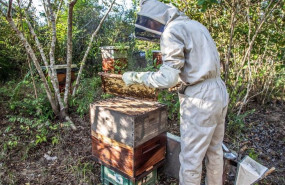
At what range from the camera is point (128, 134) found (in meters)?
1.73


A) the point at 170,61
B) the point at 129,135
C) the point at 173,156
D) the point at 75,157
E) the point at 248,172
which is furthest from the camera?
the point at 75,157

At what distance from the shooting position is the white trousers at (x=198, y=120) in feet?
5.50

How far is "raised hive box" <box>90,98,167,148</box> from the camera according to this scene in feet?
5.65

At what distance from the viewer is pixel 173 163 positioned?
233 cm

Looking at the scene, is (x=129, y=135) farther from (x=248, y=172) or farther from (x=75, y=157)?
(x=75, y=157)

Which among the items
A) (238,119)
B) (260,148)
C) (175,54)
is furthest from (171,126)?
(175,54)

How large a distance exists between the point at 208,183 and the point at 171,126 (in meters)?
1.45

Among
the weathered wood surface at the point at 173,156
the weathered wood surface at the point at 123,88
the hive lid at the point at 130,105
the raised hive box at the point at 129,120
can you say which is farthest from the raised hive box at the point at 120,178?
the weathered wood surface at the point at 123,88

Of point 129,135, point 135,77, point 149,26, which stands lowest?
point 129,135

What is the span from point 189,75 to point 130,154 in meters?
0.80

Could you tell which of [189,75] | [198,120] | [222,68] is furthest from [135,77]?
[222,68]

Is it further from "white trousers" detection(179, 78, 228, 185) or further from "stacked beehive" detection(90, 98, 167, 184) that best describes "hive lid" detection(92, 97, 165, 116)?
"white trousers" detection(179, 78, 228, 185)

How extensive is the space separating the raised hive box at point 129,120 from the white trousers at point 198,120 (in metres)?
0.26

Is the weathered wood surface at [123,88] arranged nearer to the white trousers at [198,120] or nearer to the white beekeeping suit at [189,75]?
the white beekeeping suit at [189,75]
